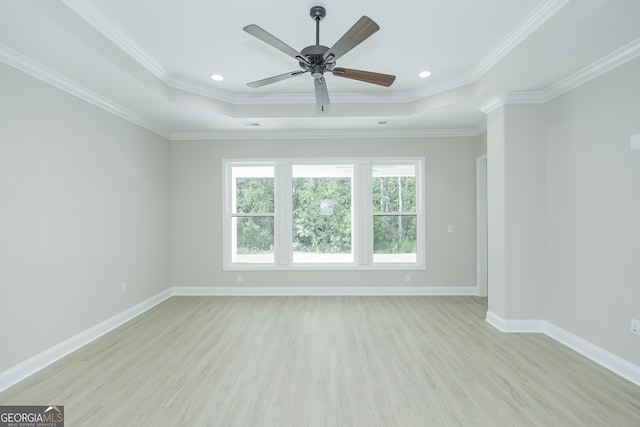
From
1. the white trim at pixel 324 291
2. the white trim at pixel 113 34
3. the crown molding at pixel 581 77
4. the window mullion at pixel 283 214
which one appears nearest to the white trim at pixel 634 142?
the crown molding at pixel 581 77

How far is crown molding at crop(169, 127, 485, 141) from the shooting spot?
4.93 metres

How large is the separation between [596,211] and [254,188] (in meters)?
4.38

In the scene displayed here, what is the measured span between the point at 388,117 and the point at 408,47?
1341 mm

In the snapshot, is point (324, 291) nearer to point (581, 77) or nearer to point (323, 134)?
point (323, 134)

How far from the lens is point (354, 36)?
6.64 ft

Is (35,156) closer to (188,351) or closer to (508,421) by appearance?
(188,351)

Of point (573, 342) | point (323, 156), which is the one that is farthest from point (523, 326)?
point (323, 156)

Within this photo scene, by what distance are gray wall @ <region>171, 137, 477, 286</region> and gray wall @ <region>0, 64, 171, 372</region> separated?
2.35 ft

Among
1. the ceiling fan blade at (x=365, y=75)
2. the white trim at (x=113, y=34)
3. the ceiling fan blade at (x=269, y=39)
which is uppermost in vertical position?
the white trim at (x=113, y=34)

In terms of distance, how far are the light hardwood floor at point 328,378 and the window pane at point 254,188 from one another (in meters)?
1.95

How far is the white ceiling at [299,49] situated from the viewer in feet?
7.38

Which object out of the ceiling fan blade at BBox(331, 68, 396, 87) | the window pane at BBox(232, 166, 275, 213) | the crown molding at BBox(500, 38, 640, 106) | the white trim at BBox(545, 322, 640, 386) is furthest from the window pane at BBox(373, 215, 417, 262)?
the ceiling fan blade at BBox(331, 68, 396, 87)

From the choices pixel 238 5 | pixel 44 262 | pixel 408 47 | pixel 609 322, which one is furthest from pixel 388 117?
pixel 44 262

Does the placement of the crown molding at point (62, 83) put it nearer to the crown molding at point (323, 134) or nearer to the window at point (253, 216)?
the crown molding at point (323, 134)
